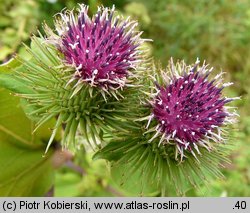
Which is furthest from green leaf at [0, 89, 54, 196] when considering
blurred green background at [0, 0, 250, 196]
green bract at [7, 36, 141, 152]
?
blurred green background at [0, 0, 250, 196]

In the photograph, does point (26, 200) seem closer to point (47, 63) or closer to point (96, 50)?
point (47, 63)

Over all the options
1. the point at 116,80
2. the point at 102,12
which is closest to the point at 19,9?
the point at 102,12

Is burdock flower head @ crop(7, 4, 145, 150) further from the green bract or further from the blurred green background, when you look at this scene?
the blurred green background

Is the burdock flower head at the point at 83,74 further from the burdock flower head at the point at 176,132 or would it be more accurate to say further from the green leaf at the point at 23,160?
the green leaf at the point at 23,160

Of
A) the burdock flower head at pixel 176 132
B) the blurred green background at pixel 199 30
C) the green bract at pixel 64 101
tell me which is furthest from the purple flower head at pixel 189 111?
the blurred green background at pixel 199 30

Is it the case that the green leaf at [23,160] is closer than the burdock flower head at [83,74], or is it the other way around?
the burdock flower head at [83,74]

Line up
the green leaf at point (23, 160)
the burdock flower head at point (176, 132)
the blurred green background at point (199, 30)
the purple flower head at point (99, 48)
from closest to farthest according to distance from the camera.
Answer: the purple flower head at point (99, 48) → the burdock flower head at point (176, 132) → the green leaf at point (23, 160) → the blurred green background at point (199, 30)
